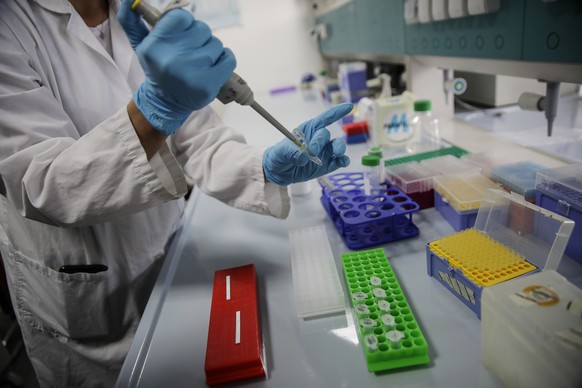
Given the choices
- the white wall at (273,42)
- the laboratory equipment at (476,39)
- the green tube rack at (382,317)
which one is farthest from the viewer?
the white wall at (273,42)

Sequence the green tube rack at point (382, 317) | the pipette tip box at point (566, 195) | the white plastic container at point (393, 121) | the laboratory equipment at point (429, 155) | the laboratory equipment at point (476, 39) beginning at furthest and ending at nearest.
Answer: the white plastic container at point (393, 121), the laboratory equipment at point (429, 155), the laboratory equipment at point (476, 39), the pipette tip box at point (566, 195), the green tube rack at point (382, 317)

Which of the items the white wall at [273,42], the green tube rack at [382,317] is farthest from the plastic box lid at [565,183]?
the white wall at [273,42]

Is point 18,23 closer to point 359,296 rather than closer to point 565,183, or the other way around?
point 359,296

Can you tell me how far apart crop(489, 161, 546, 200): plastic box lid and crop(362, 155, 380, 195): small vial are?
268mm

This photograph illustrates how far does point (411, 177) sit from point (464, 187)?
13 centimetres

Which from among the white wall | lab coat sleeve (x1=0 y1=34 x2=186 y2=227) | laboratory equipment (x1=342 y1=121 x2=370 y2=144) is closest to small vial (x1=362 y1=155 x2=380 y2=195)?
lab coat sleeve (x1=0 y1=34 x2=186 y2=227)

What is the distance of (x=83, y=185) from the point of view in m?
0.67

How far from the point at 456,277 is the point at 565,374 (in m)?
0.24

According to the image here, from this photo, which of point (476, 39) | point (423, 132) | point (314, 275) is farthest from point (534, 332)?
point (423, 132)

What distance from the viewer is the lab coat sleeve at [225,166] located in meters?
0.86

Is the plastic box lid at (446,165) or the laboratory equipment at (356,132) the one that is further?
the laboratory equipment at (356,132)

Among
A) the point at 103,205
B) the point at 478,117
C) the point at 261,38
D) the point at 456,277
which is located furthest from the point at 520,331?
the point at 261,38

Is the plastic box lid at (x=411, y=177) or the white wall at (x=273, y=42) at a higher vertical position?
the white wall at (x=273, y=42)

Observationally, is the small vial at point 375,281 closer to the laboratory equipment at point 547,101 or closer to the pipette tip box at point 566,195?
the pipette tip box at point 566,195
